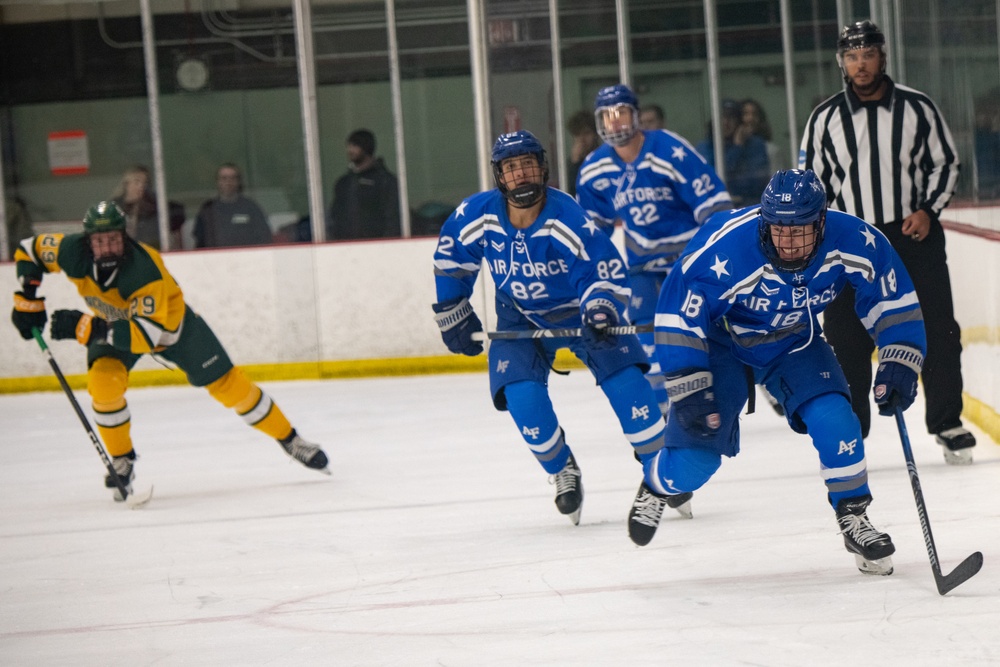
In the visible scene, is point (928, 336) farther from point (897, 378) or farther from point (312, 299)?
point (312, 299)

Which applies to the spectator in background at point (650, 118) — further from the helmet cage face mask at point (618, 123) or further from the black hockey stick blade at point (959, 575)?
the black hockey stick blade at point (959, 575)

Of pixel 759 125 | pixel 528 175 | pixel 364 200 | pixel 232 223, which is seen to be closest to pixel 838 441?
pixel 528 175

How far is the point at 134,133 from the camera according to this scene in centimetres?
888

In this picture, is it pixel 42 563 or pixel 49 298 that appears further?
pixel 49 298

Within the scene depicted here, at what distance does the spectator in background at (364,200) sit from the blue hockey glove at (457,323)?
4471mm

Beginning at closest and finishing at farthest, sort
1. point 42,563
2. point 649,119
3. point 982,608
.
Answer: point 982,608 → point 42,563 → point 649,119

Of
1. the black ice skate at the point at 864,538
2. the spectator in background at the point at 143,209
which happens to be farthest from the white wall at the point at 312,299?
the black ice skate at the point at 864,538

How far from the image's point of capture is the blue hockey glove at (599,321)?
3.81m

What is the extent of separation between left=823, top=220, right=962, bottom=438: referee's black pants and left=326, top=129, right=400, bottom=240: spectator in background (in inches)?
179

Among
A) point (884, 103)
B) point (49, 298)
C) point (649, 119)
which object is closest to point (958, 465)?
point (884, 103)

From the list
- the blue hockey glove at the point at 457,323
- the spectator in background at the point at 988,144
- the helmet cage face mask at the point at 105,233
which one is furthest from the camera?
the spectator in background at the point at 988,144

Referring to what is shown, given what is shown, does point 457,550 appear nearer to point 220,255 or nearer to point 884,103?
point 884,103

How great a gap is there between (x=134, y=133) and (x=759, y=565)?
6443mm

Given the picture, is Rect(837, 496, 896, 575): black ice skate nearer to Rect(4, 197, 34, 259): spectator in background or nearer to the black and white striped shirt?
the black and white striped shirt
